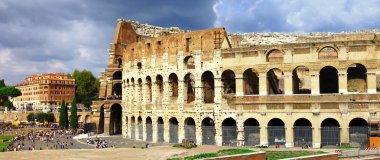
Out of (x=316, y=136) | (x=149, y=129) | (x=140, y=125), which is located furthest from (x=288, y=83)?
(x=140, y=125)

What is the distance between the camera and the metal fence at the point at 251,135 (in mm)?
34513

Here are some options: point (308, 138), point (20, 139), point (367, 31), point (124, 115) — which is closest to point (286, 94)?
point (308, 138)

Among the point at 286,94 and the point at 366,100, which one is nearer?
the point at 366,100

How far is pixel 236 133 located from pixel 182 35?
9.98 metres

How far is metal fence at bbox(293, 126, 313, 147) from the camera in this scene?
1292 inches

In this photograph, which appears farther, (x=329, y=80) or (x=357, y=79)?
(x=329, y=80)

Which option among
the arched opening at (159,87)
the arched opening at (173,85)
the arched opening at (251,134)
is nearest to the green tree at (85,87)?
the arched opening at (159,87)

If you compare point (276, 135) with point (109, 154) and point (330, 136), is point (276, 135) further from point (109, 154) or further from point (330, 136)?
point (109, 154)

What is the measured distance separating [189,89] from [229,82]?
455 centimetres

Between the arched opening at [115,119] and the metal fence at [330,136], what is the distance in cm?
2842

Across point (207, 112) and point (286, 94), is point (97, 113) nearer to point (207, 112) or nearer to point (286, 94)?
point (207, 112)

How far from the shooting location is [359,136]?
104 ft

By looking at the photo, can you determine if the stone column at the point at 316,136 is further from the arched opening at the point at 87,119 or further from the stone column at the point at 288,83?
the arched opening at the point at 87,119

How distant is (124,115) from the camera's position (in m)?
48.2
